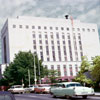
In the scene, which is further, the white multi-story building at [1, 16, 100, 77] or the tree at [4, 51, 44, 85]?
the white multi-story building at [1, 16, 100, 77]

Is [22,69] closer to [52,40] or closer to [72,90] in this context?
[72,90]

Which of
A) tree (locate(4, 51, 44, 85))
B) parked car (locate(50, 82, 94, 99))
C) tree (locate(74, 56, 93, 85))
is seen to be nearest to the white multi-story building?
tree (locate(4, 51, 44, 85))

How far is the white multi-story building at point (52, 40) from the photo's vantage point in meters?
96.2

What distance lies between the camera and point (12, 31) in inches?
3807

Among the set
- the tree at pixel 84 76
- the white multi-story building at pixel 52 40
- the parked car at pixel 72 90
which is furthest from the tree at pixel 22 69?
the parked car at pixel 72 90

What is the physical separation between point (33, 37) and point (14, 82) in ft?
129

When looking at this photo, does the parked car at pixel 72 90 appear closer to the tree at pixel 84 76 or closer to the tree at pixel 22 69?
the tree at pixel 84 76

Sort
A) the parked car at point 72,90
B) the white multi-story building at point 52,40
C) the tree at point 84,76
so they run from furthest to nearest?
the white multi-story building at point 52,40 < the tree at point 84,76 < the parked car at point 72,90

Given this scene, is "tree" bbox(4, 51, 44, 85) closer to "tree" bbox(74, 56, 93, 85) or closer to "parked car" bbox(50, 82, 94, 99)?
"tree" bbox(74, 56, 93, 85)

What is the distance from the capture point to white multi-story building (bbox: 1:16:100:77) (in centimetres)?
9625

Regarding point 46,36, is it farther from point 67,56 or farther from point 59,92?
point 59,92

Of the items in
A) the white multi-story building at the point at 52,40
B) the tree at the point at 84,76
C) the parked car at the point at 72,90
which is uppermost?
the white multi-story building at the point at 52,40

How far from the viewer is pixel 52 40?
101 m

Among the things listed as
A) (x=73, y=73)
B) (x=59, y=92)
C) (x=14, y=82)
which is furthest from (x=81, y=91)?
(x=73, y=73)
